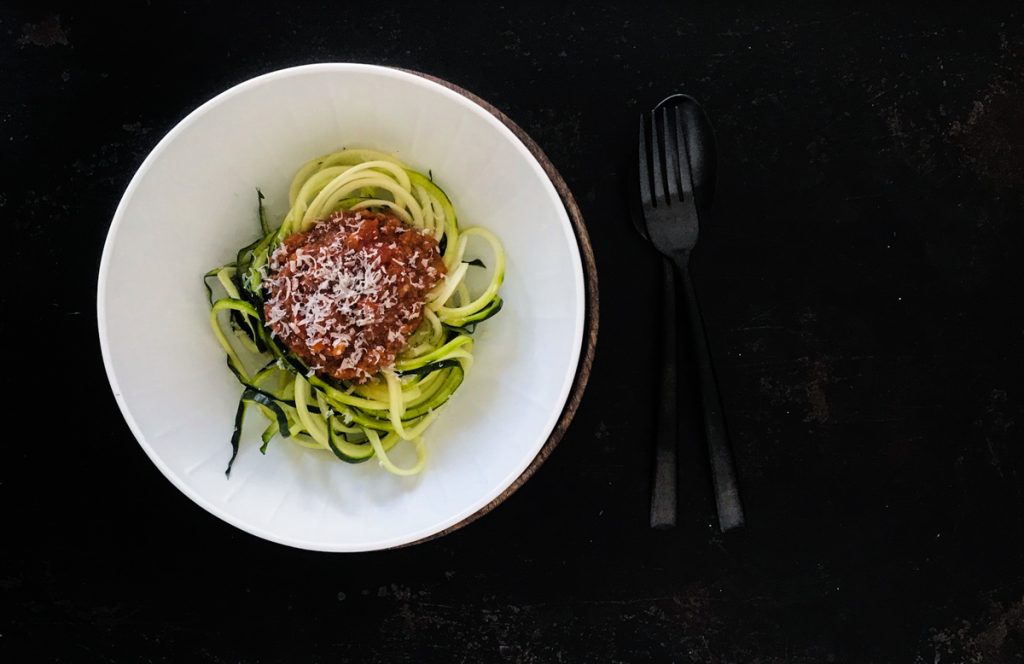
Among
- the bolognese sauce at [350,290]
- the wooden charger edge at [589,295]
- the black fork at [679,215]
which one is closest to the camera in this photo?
the bolognese sauce at [350,290]

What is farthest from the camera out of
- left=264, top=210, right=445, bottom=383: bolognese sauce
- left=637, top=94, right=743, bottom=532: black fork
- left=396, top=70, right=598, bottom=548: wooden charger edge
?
left=637, top=94, right=743, bottom=532: black fork

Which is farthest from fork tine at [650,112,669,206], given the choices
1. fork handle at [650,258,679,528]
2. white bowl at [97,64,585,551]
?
white bowl at [97,64,585,551]

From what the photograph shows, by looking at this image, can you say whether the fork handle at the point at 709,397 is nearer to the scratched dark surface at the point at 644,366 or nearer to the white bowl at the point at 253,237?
the scratched dark surface at the point at 644,366

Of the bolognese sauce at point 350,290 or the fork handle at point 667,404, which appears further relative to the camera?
the fork handle at point 667,404

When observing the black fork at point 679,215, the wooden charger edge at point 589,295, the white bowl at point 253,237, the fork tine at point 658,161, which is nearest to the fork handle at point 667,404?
the black fork at point 679,215

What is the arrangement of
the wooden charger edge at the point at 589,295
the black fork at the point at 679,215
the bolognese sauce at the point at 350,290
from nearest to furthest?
1. the bolognese sauce at the point at 350,290
2. the wooden charger edge at the point at 589,295
3. the black fork at the point at 679,215

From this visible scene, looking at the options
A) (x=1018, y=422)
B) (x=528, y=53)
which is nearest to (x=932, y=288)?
(x=1018, y=422)

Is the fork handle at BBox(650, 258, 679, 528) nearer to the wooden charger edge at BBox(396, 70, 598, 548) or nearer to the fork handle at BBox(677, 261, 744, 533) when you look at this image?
the fork handle at BBox(677, 261, 744, 533)

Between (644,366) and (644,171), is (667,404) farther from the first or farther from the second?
(644,171)
